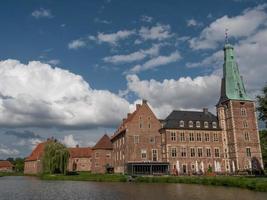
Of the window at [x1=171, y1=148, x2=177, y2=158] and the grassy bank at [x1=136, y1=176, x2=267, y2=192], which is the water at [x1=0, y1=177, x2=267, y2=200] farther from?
the window at [x1=171, y1=148, x2=177, y2=158]

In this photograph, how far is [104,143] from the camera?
256ft

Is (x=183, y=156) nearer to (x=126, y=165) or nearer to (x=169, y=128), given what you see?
(x=169, y=128)

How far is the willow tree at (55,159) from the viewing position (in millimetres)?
65000

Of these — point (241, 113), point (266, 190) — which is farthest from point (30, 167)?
point (266, 190)

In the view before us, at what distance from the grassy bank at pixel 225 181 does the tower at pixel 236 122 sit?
21263mm

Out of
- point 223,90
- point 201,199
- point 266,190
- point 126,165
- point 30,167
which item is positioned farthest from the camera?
point 30,167

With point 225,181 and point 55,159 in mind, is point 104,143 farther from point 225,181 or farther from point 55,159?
point 225,181

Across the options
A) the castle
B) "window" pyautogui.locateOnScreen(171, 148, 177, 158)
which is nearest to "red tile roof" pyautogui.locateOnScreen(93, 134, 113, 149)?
the castle

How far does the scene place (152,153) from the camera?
6406cm

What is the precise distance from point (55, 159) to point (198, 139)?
91.8ft

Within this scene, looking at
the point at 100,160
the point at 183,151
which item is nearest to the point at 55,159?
the point at 100,160

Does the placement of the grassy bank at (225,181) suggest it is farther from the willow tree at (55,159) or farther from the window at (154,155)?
the willow tree at (55,159)

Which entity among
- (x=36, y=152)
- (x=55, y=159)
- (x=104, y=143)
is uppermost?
(x=36, y=152)

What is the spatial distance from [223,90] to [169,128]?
14507 mm
